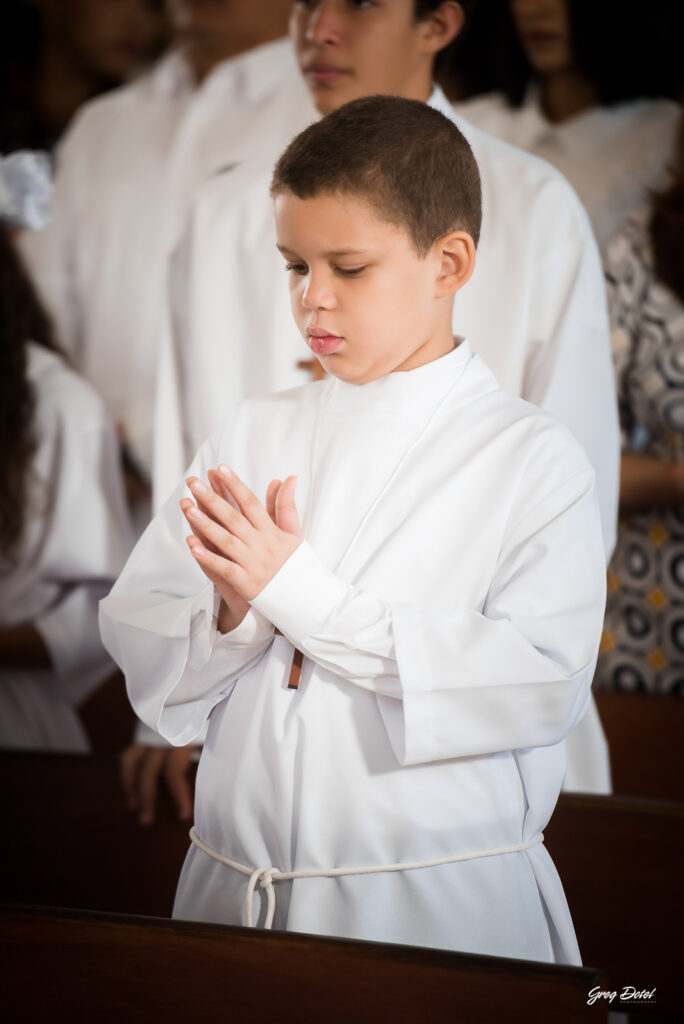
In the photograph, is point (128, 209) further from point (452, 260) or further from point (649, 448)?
point (452, 260)

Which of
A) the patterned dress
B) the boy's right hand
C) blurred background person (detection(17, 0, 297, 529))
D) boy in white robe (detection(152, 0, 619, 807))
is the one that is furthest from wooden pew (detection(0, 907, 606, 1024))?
blurred background person (detection(17, 0, 297, 529))

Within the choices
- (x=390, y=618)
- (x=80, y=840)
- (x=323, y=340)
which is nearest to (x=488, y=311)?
(x=323, y=340)

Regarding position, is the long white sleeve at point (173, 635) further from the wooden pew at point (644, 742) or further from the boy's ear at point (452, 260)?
the wooden pew at point (644, 742)

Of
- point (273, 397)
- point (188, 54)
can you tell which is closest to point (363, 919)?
point (273, 397)

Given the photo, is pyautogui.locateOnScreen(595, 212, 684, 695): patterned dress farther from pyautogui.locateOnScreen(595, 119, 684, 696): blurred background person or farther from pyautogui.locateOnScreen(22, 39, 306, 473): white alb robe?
pyautogui.locateOnScreen(22, 39, 306, 473): white alb robe

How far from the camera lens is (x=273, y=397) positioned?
1500 mm

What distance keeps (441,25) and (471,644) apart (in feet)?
2.99

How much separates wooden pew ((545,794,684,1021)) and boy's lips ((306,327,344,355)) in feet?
2.33

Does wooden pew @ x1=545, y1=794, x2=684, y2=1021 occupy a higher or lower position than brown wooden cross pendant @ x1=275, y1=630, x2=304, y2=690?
lower

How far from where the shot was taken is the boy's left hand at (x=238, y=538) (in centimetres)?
124

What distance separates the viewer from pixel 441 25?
171 cm

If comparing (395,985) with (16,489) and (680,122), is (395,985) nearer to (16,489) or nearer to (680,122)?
(16,489)

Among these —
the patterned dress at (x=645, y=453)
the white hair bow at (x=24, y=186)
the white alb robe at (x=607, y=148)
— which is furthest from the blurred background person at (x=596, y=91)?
the white hair bow at (x=24, y=186)

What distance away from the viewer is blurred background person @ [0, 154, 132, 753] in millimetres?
2518
